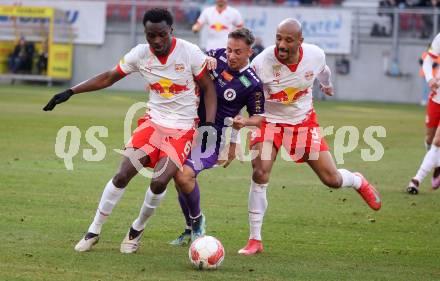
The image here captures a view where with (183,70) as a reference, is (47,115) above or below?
below

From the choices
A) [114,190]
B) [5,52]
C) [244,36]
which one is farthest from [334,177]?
[5,52]

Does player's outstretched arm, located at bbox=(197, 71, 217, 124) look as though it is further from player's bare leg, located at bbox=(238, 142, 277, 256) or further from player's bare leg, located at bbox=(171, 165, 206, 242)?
player's bare leg, located at bbox=(238, 142, 277, 256)

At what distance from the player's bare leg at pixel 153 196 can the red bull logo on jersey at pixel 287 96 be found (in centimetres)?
150

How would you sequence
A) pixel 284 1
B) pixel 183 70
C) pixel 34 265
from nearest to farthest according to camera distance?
pixel 34 265, pixel 183 70, pixel 284 1

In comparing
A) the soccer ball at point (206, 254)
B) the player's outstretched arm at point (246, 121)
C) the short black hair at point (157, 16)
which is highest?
the short black hair at point (157, 16)

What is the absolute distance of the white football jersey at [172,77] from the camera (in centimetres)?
952

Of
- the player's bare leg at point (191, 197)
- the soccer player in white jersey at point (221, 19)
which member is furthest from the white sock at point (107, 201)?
the soccer player in white jersey at point (221, 19)

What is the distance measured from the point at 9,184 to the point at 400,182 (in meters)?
6.18

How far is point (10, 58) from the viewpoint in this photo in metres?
36.7

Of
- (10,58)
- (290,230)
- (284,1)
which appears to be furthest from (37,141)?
(284,1)

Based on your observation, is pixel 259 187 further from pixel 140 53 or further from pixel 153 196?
pixel 140 53

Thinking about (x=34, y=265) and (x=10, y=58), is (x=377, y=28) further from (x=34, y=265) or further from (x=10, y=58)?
(x=34, y=265)

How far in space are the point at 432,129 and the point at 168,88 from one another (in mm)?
7265

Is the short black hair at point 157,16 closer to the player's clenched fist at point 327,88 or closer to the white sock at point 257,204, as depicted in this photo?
the white sock at point 257,204
